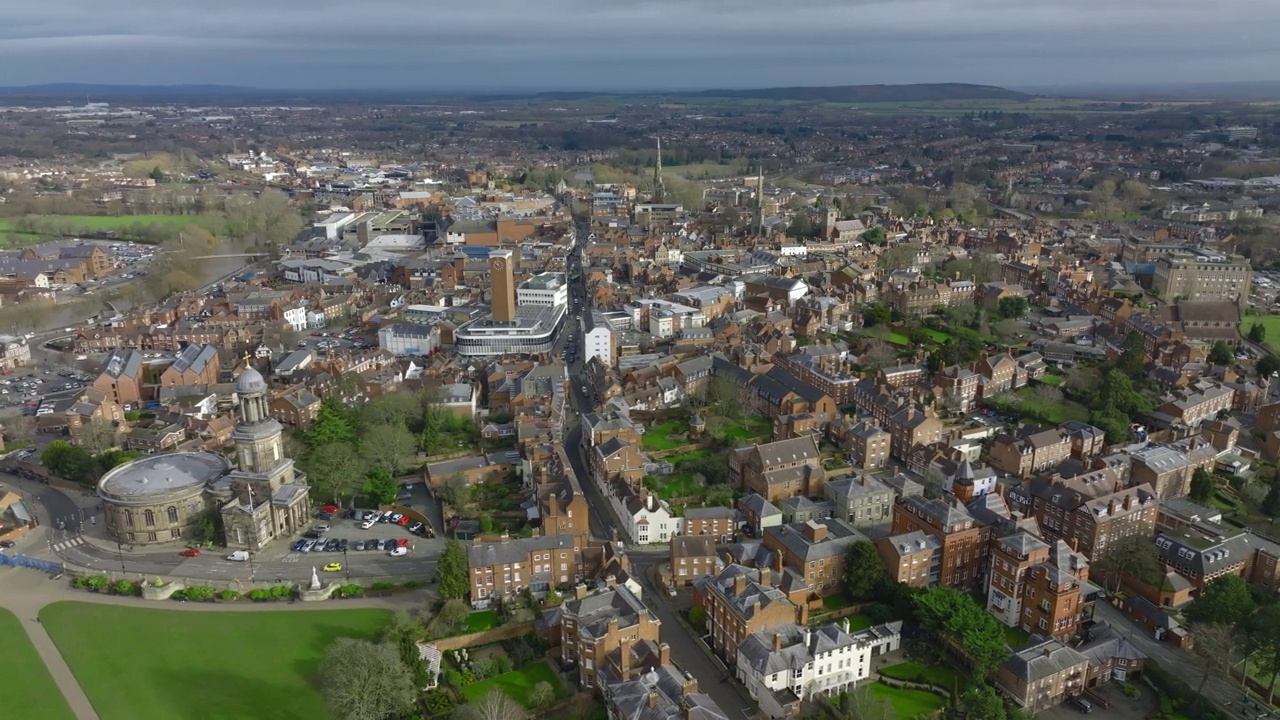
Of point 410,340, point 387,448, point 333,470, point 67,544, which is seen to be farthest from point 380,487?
point 410,340

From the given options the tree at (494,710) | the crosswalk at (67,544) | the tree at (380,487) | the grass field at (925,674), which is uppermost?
→ the tree at (380,487)

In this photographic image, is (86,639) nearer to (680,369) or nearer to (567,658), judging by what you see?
(567,658)

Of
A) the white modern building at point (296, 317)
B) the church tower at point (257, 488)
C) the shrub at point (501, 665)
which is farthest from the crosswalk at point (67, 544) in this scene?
the white modern building at point (296, 317)

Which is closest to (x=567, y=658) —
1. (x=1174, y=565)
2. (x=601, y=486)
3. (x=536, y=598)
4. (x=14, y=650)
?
(x=536, y=598)

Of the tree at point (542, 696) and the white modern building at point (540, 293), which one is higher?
the white modern building at point (540, 293)

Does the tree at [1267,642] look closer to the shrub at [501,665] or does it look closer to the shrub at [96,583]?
the shrub at [501,665]

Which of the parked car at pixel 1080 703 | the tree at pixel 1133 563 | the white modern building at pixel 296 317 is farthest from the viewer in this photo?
the white modern building at pixel 296 317

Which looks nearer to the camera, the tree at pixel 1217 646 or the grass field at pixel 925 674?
the tree at pixel 1217 646

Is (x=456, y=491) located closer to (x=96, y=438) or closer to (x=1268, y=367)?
(x=96, y=438)
